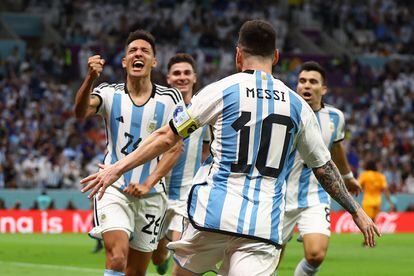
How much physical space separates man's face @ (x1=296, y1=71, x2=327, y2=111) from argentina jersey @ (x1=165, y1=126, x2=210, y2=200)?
3.95 ft

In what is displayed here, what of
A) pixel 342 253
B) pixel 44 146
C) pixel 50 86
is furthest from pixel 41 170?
pixel 342 253

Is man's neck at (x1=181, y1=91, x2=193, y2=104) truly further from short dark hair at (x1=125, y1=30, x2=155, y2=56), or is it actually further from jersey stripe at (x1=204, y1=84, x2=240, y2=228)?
jersey stripe at (x1=204, y1=84, x2=240, y2=228)

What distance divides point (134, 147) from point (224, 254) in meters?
3.05

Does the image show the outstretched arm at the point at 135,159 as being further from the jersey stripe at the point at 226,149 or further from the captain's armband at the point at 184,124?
the jersey stripe at the point at 226,149

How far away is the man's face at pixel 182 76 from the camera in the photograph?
1245 cm

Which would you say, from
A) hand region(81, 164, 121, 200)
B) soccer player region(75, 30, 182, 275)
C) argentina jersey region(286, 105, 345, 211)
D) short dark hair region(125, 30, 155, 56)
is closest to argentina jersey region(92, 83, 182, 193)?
soccer player region(75, 30, 182, 275)

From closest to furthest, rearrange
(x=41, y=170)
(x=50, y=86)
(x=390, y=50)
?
(x=41, y=170), (x=50, y=86), (x=390, y=50)

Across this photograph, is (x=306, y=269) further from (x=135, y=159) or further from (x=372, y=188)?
(x=372, y=188)

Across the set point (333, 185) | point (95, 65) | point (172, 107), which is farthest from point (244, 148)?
point (172, 107)

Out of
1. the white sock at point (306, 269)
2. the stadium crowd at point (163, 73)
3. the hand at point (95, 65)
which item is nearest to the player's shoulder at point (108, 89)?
the hand at point (95, 65)

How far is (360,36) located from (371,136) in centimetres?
1051

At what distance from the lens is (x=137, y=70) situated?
392 inches

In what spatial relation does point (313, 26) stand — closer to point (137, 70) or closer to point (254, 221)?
point (137, 70)

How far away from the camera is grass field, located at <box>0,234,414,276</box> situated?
1528 centimetres
